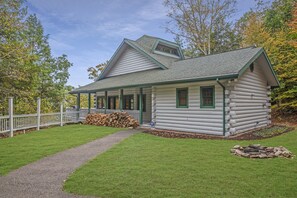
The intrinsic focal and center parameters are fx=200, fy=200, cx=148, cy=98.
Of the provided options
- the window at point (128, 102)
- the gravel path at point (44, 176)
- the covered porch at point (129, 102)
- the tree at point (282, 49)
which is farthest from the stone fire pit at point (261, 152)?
the tree at point (282, 49)

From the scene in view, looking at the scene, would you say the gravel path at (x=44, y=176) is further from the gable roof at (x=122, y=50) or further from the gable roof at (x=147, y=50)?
the gable roof at (x=147, y=50)

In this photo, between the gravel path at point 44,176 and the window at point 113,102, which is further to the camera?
the window at point 113,102

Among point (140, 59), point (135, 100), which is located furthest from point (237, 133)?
point (140, 59)

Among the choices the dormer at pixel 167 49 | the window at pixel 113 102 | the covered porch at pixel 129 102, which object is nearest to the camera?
the covered porch at pixel 129 102

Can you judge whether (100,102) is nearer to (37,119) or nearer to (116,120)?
(116,120)

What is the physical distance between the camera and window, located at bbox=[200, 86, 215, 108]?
10372mm

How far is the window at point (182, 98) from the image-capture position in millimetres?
11562

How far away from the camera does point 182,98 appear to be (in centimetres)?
1175

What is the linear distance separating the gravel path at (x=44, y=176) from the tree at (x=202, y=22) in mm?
23291

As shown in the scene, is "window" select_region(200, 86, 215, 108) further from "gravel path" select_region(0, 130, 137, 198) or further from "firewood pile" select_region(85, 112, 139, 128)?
"gravel path" select_region(0, 130, 137, 198)

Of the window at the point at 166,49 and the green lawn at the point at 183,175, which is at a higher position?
the window at the point at 166,49

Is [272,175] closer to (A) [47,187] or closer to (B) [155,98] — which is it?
(A) [47,187]

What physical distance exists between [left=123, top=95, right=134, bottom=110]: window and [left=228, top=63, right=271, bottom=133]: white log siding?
29.9 ft

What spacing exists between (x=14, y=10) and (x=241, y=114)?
51.4ft
